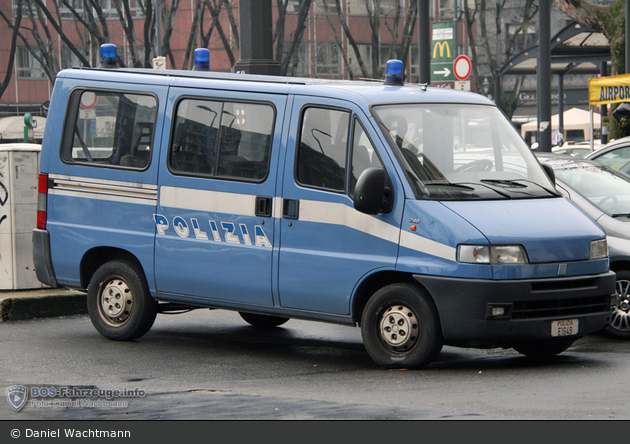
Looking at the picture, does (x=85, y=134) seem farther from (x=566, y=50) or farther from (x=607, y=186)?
(x=566, y=50)

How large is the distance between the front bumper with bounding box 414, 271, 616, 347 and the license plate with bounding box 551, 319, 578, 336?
36 mm

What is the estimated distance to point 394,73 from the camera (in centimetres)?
802

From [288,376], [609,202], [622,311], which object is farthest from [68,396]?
[609,202]

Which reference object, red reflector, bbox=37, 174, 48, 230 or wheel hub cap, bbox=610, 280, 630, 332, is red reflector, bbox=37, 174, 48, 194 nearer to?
red reflector, bbox=37, 174, 48, 230

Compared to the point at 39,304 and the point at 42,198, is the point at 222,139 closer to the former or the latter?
the point at 42,198

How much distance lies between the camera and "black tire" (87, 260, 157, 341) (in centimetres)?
835

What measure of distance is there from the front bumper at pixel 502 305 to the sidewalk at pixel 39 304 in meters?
4.62

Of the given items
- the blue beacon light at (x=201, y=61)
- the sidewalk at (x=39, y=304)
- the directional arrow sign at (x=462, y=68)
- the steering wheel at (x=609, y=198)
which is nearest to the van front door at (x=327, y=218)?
the blue beacon light at (x=201, y=61)

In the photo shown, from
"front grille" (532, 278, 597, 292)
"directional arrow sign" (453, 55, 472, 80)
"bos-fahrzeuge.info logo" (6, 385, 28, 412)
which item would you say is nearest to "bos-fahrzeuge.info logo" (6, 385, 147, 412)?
"bos-fahrzeuge.info logo" (6, 385, 28, 412)

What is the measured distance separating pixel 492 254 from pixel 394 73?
204cm

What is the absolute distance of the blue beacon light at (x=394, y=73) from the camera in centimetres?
795

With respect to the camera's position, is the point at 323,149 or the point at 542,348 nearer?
the point at 323,149

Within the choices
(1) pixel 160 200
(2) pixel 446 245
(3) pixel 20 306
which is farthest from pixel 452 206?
(3) pixel 20 306

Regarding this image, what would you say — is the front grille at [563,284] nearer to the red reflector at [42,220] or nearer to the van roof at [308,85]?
the van roof at [308,85]
